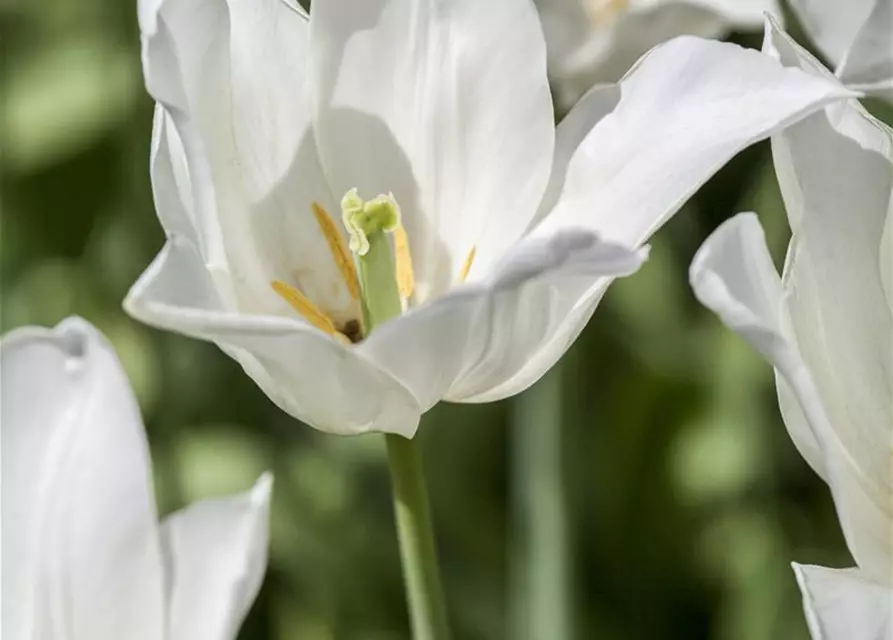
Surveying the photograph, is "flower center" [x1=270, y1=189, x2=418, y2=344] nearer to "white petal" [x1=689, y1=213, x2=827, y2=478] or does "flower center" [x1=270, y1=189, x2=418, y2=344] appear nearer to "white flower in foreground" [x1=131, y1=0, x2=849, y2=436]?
"white flower in foreground" [x1=131, y1=0, x2=849, y2=436]

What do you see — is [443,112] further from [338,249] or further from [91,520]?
[91,520]

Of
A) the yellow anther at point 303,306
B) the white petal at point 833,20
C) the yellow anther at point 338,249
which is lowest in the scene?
the yellow anther at point 303,306

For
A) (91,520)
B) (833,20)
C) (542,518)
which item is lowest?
(542,518)

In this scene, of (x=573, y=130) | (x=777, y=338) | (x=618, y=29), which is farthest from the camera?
(x=618, y=29)

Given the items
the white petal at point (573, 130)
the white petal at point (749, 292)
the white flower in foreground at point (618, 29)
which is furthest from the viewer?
the white flower in foreground at point (618, 29)

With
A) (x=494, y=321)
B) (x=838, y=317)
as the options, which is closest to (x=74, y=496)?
(x=494, y=321)

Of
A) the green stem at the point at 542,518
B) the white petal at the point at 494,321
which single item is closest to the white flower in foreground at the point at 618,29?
the green stem at the point at 542,518

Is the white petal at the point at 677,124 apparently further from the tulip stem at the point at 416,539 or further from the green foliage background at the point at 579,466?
the green foliage background at the point at 579,466
